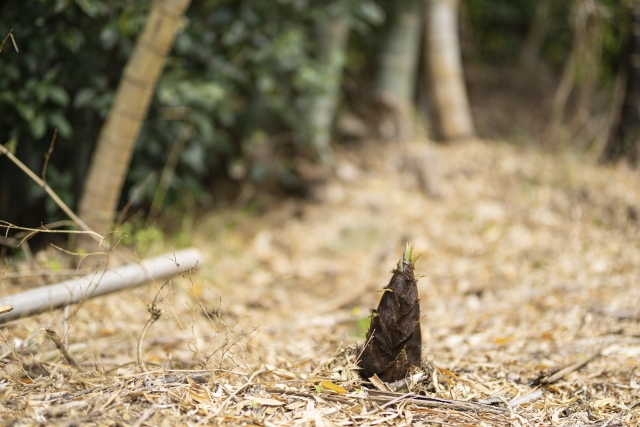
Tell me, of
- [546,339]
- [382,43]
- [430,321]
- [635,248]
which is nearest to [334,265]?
[430,321]

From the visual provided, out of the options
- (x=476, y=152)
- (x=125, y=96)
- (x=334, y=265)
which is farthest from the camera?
(x=476, y=152)

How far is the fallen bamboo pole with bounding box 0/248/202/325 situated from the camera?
67.1 inches

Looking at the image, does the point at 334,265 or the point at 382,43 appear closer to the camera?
the point at 334,265

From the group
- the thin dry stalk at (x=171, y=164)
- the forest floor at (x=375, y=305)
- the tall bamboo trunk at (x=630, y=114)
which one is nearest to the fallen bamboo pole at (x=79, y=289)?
the forest floor at (x=375, y=305)

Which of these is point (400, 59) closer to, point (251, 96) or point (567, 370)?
point (251, 96)

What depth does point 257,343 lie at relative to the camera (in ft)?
7.11

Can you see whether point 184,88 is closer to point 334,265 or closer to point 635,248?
point 334,265

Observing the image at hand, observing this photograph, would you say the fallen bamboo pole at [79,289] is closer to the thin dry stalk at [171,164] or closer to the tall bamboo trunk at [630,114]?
the thin dry stalk at [171,164]

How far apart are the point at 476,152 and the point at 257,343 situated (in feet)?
10.0

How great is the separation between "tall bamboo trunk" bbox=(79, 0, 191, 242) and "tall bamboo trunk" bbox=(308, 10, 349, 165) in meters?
1.52

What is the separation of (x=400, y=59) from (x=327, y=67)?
1204 millimetres

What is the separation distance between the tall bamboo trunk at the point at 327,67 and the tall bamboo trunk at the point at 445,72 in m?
0.97

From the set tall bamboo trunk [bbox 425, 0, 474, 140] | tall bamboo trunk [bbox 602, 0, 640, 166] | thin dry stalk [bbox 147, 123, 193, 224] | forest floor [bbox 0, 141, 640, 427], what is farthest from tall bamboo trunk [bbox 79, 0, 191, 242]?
tall bamboo trunk [bbox 602, 0, 640, 166]

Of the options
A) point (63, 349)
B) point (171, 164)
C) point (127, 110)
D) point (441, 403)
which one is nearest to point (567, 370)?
point (441, 403)
